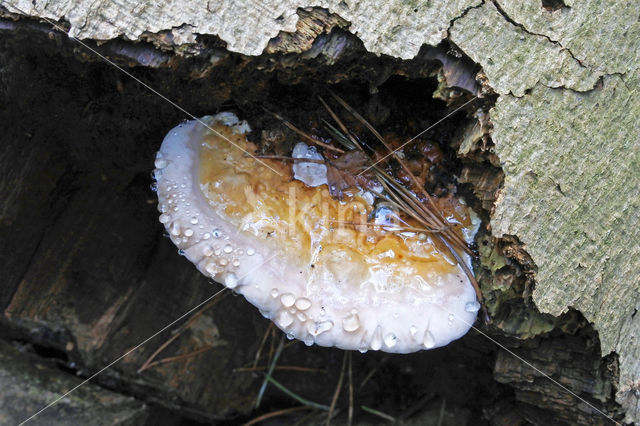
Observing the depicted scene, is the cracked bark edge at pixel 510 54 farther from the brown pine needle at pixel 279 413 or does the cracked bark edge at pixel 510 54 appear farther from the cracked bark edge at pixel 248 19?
the brown pine needle at pixel 279 413

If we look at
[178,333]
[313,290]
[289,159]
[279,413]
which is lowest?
[279,413]

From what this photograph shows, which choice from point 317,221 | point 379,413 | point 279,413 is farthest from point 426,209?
point 279,413

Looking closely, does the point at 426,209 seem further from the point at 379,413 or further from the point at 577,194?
the point at 379,413

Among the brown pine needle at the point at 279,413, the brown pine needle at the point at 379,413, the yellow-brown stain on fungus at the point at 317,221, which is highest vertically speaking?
the yellow-brown stain on fungus at the point at 317,221

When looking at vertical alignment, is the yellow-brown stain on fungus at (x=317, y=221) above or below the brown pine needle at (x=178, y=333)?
above

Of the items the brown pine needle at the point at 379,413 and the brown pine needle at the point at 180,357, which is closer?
the brown pine needle at the point at 180,357

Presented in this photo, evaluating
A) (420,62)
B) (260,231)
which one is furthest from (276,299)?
(420,62)

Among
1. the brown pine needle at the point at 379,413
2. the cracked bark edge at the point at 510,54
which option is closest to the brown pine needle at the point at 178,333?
the brown pine needle at the point at 379,413
